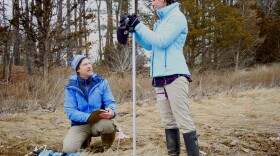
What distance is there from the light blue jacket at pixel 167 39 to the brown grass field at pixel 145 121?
98 centimetres

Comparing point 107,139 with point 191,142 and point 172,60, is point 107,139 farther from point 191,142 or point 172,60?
point 172,60

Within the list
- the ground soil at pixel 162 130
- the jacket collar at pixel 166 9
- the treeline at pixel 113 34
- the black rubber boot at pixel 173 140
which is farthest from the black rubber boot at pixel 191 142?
the treeline at pixel 113 34

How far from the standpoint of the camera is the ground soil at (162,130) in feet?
13.1

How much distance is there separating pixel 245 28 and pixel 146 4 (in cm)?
751

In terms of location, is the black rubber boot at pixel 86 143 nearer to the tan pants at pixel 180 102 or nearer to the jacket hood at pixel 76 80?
the jacket hood at pixel 76 80

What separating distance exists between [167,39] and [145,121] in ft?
10.4

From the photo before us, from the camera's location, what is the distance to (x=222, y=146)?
13.4ft

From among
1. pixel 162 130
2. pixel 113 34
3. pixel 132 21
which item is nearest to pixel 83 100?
pixel 132 21

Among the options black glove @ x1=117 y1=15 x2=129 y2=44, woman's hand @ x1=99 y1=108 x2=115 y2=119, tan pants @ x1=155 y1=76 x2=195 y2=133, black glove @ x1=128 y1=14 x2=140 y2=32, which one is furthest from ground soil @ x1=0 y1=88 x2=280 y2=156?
black glove @ x1=128 y1=14 x2=140 y2=32

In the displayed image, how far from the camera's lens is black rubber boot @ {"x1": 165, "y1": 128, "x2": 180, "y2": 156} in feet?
11.0

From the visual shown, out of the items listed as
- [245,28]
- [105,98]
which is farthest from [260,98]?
[245,28]

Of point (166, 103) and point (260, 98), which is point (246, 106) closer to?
point (260, 98)

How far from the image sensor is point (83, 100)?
12.5 feet

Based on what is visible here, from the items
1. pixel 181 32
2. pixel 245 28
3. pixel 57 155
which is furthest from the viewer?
pixel 245 28
